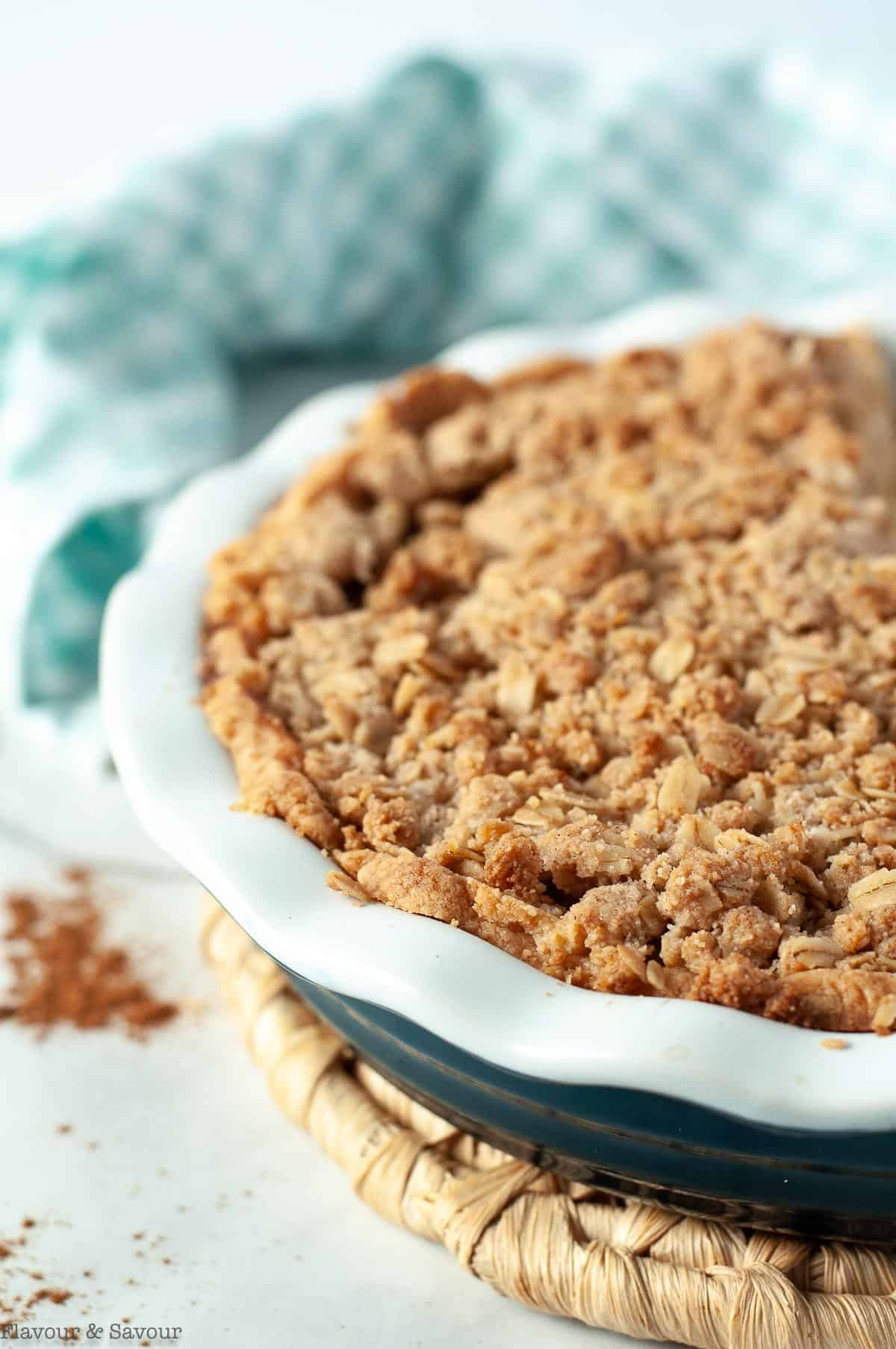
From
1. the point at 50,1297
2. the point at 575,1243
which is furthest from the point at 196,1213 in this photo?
the point at 575,1243

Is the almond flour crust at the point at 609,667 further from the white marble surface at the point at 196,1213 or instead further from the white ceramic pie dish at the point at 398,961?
the white marble surface at the point at 196,1213

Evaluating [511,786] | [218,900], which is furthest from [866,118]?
[218,900]

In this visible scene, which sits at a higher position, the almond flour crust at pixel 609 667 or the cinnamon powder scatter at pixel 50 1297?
the almond flour crust at pixel 609 667

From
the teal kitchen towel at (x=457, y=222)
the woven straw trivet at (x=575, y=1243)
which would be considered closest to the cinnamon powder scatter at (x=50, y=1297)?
the woven straw trivet at (x=575, y=1243)

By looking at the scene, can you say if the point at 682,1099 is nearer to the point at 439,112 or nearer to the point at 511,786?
the point at 511,786

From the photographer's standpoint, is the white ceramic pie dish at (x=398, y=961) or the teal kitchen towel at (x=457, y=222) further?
the teal kitchen towel at (x=457, y=222)

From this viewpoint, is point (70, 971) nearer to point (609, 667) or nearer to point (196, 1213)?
point (196, 1213)

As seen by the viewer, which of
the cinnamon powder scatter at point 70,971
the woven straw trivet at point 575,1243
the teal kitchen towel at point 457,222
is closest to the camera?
the woven straw trivet at point 575,1243
